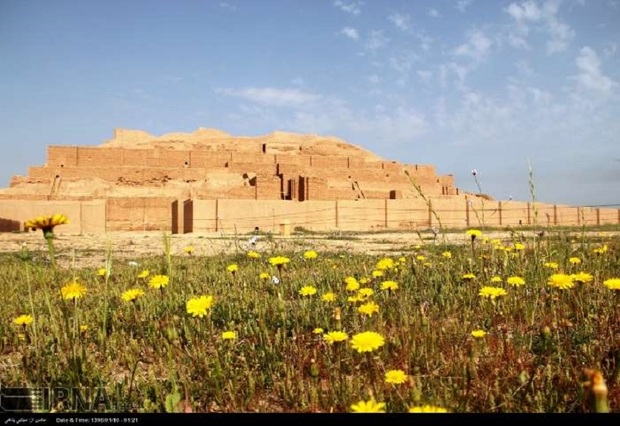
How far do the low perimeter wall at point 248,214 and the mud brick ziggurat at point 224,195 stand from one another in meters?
0.05

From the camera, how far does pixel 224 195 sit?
88.2ft

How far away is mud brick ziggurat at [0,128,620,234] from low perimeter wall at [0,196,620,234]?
0.05 m

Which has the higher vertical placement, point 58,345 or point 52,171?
point 52,171

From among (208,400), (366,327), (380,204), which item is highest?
(380,204)

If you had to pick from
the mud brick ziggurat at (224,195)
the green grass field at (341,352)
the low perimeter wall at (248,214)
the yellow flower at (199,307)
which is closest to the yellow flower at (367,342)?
the green grass field at (341,352)

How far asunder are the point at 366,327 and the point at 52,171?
3041 centimetres

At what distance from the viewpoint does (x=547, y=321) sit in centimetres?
179

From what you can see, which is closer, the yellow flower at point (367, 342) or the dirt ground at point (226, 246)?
the yellow flower at point (367, 342)

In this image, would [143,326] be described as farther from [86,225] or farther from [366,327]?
[86,225]

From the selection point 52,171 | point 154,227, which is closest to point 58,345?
point 154,227

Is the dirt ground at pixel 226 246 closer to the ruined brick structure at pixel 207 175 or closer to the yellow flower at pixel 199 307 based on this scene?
the yellow flower at pixel 199 307

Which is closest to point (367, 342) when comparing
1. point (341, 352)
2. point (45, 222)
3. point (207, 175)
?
point (341, 352)

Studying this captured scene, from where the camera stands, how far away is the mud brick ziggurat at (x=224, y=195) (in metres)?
21.4

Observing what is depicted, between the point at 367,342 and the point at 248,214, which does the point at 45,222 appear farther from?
the point at 248,214
